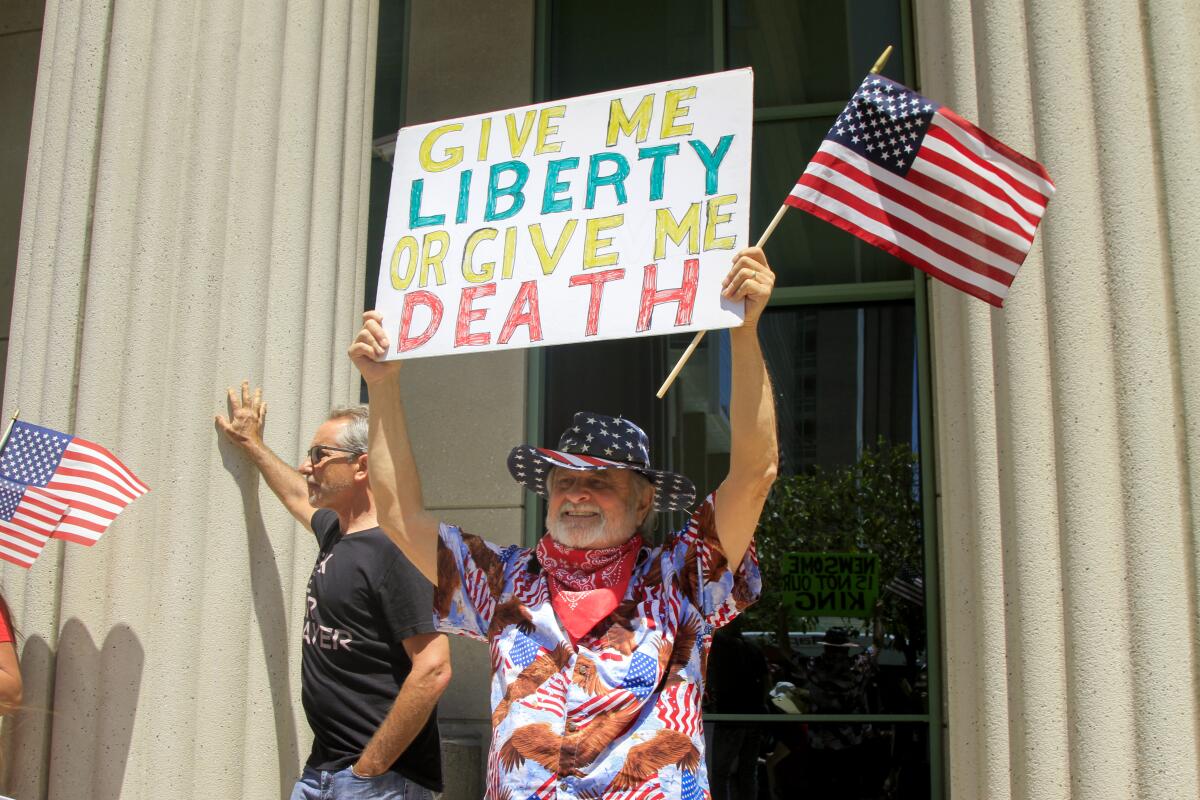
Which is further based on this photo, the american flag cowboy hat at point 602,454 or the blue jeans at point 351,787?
the blue jeans at point 351,787

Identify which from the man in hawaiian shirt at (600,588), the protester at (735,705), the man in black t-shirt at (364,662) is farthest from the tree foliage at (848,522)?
the man in hawaiian shirt at (600,588)

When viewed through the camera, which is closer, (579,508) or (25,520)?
(579,508)

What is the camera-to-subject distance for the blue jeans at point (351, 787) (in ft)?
12.7

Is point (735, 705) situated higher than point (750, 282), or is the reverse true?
point (750, 282)

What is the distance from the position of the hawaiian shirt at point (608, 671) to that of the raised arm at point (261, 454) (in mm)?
1272

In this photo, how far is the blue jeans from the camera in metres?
3.88

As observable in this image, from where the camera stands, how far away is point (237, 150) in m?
4.79

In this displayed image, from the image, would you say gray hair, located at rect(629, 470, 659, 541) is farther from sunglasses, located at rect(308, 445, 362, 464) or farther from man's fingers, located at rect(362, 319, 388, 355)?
sunglasses, located at rect(308, 445, 362, 464)

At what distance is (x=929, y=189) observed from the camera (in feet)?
11.3

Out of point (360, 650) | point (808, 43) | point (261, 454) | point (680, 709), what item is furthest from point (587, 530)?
point (808, 43)

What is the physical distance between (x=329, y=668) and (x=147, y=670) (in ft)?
3.00

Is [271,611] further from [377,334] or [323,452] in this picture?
Result: [377,334]

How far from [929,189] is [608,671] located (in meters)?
1.61

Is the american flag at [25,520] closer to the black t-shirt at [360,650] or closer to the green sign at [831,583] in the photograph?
the black t-shirt at [360,650]
